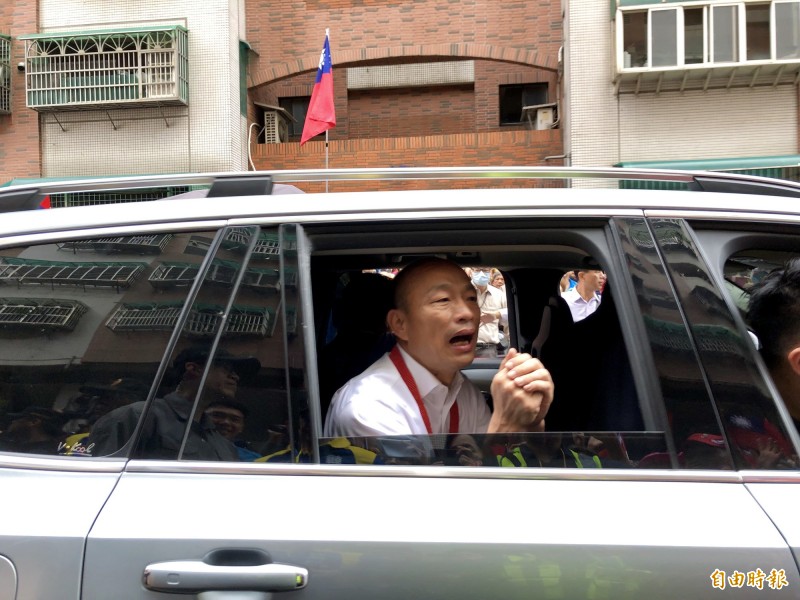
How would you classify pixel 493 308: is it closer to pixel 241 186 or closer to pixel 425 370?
pixel 425 370

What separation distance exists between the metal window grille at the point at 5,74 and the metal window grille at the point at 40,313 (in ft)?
52.0

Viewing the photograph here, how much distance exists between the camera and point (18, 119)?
51.4ft

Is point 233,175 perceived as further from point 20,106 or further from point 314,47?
point 20,106

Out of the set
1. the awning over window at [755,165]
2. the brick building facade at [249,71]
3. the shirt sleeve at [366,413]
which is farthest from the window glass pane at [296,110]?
the shirt sleeve at [366,413]

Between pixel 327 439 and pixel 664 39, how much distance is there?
45.3ft

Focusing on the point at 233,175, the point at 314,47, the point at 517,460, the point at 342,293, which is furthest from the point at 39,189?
the point at 314,47

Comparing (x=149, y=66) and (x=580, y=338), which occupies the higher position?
(x=149, y=66)

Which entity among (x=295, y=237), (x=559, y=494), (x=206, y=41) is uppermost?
(x=206, y=41)

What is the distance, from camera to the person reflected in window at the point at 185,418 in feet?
5.26

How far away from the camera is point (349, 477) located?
1573mm

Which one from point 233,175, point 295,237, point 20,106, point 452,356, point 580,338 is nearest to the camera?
point 295,237

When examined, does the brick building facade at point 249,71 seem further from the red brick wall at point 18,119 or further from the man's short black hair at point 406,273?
the man's short black hair at point 406,273

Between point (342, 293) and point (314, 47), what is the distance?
14132mm

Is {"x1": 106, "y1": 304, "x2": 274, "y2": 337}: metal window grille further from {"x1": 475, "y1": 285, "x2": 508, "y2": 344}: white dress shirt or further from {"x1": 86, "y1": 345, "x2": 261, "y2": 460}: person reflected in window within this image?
{"x1": 475, "y1": 285, "x2": 508, "y2": 344}: white dress shirt
